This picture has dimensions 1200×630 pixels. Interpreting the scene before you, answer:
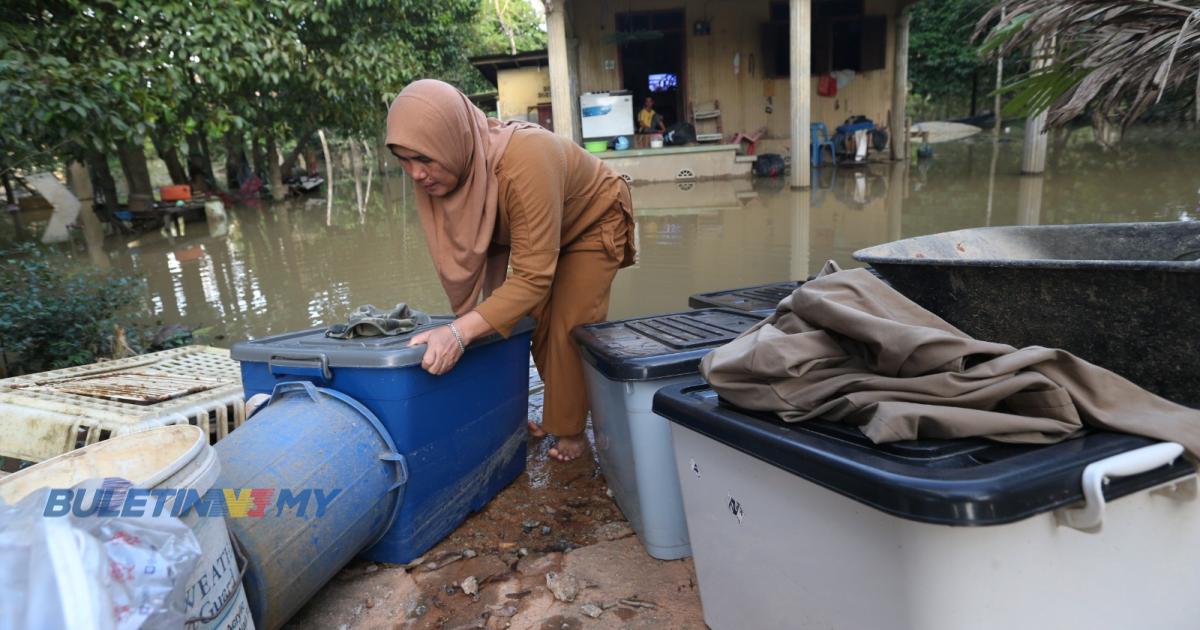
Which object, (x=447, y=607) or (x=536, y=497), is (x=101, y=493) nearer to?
(x=447, y=607)

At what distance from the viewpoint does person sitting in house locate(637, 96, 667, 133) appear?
1353 cm

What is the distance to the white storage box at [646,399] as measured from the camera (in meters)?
1.66

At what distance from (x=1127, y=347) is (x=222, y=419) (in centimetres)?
236

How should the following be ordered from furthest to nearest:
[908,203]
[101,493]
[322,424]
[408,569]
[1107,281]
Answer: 1. [908,203]
2. [408,569]
3. [322,424]
4. [1107,281]
5. [101,493]

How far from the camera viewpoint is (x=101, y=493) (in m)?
0.94

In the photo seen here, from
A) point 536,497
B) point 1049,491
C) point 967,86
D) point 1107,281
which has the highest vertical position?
point 967,86

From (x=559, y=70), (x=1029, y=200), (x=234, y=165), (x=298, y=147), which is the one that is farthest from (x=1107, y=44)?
(x=234, y=165)

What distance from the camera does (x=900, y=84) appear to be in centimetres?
1334

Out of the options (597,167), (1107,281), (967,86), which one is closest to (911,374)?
(1107,281)

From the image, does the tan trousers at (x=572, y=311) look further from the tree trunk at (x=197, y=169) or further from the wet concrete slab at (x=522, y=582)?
the tree trunk at (x=197, y=169)

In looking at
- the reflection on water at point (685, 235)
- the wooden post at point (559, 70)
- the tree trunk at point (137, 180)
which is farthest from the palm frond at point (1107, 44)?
the tree trunk at point (137, 180)

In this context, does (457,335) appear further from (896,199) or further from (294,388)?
(896,199)

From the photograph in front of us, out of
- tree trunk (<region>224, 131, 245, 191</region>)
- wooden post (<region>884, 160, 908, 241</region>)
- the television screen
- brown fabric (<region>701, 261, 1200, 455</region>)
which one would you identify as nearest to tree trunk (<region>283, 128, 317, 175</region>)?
tree trunk (<region>224, 131, 245, 191</region>)

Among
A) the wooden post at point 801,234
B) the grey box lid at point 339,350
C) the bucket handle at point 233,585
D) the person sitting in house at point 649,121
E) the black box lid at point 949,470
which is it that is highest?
the person sitting in house at point 649,121
